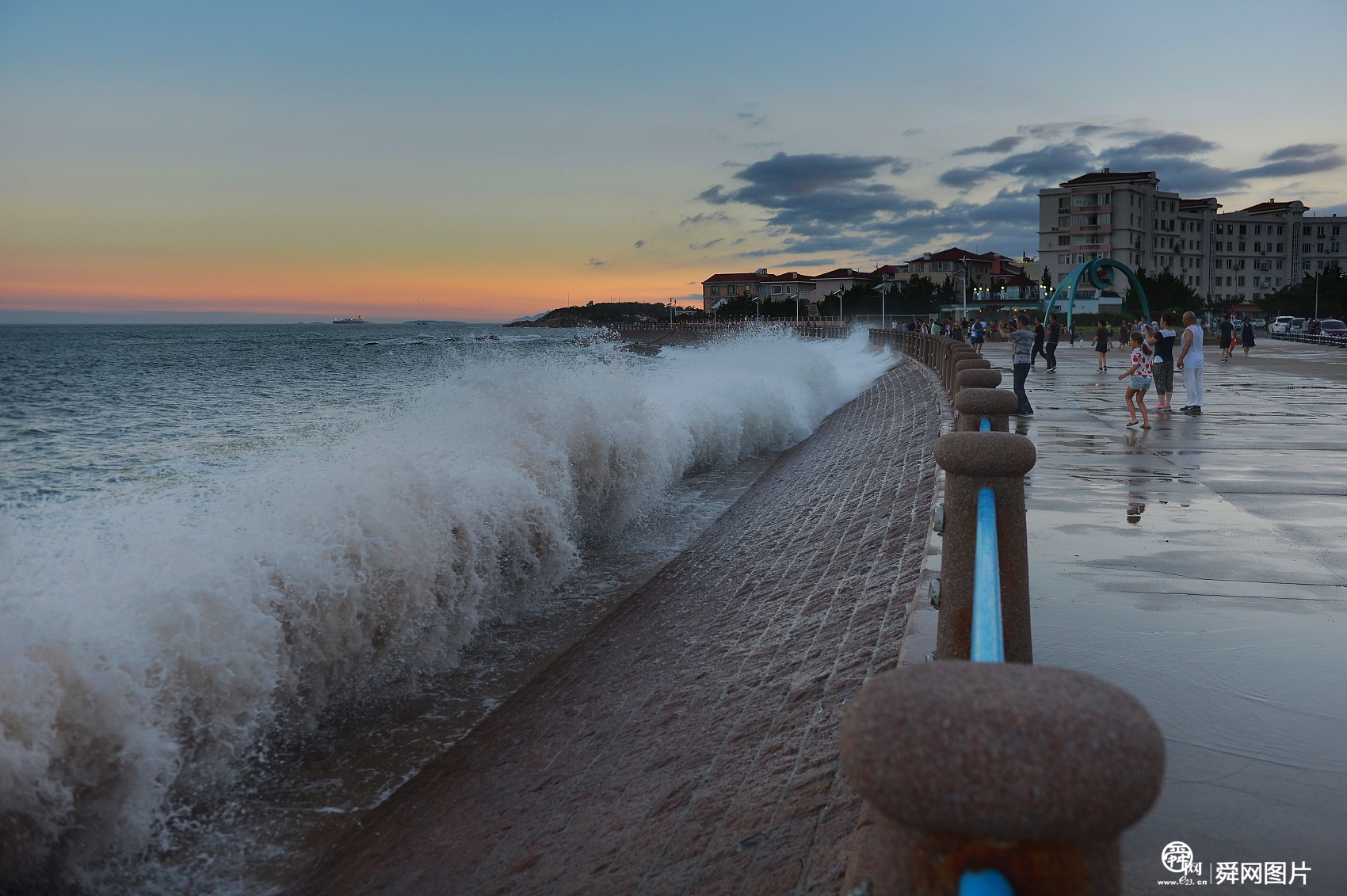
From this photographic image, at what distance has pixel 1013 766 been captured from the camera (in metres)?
0.88

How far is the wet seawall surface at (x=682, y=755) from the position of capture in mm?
3584

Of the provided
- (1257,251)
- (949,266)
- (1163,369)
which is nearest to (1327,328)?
(1163,369)

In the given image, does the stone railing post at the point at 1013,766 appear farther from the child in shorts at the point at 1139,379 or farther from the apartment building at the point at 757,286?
the apartment building at the point at 757,286

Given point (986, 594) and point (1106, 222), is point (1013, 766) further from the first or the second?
point (1106, 222)

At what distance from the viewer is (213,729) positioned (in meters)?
5.97

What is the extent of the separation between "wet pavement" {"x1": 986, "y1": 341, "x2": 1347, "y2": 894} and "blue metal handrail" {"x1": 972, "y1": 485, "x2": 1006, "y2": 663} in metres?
1.03

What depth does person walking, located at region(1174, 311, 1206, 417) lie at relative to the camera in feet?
44.3

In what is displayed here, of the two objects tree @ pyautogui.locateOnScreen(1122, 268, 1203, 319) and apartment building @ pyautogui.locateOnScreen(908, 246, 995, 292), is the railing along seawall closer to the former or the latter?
tree @ pyautogui.locateOnScreen(1122, 268, 1203, 319)

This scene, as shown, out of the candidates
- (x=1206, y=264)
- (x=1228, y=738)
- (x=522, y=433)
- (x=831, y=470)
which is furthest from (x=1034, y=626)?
(x=1206, y=264)

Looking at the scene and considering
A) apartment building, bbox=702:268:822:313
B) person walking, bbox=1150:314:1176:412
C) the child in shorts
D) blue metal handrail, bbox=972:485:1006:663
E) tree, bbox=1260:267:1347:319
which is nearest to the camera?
blue metal handrail, bbox=972:485:1006:663

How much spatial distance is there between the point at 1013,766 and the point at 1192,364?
48.0ft

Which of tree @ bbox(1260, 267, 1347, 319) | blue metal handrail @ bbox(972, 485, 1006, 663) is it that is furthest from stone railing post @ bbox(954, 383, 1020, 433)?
tree @ bbox(1260, 267, 1347, 319)

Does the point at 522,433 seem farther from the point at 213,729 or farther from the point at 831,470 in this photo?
the point at 213,729

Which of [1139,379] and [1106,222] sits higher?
[1106,222]
